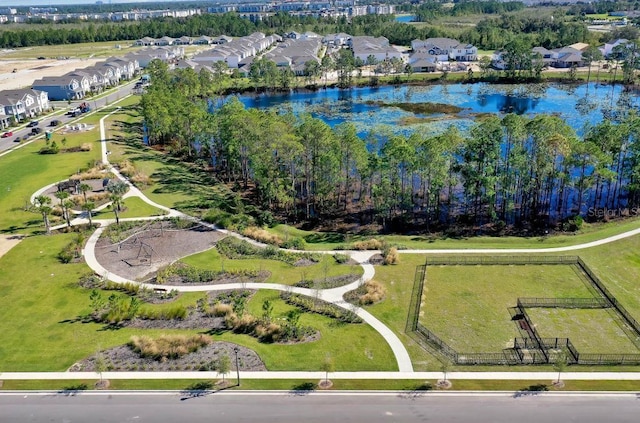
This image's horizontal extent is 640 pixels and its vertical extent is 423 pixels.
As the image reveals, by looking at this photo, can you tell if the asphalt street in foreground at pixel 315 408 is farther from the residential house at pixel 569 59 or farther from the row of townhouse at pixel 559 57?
the residential house at pixel 569 59

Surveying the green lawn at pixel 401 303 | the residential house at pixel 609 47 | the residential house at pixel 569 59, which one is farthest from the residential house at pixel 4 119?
the residential house at pixel 609 47

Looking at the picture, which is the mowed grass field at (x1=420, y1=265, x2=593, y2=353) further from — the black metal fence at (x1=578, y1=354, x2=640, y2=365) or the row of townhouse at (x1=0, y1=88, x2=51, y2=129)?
the row of townhouse at (x1=0, y1=88, x2=51, y2=129)

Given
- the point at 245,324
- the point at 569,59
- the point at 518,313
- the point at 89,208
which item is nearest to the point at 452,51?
the point at 569,59

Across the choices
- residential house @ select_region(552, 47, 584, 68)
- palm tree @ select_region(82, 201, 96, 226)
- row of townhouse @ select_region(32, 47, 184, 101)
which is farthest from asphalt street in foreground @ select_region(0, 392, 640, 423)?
residential house @ select_region(552, 47, 584, 68)

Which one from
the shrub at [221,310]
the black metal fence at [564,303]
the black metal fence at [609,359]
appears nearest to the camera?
the black metal fence at [609,359]

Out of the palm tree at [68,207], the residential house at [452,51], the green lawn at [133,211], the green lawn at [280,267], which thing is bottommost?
the green lawn at [280,267]

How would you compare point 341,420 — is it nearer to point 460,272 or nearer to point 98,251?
point 460,272

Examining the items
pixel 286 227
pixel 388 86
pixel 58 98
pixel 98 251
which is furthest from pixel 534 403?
pixel 58 98
